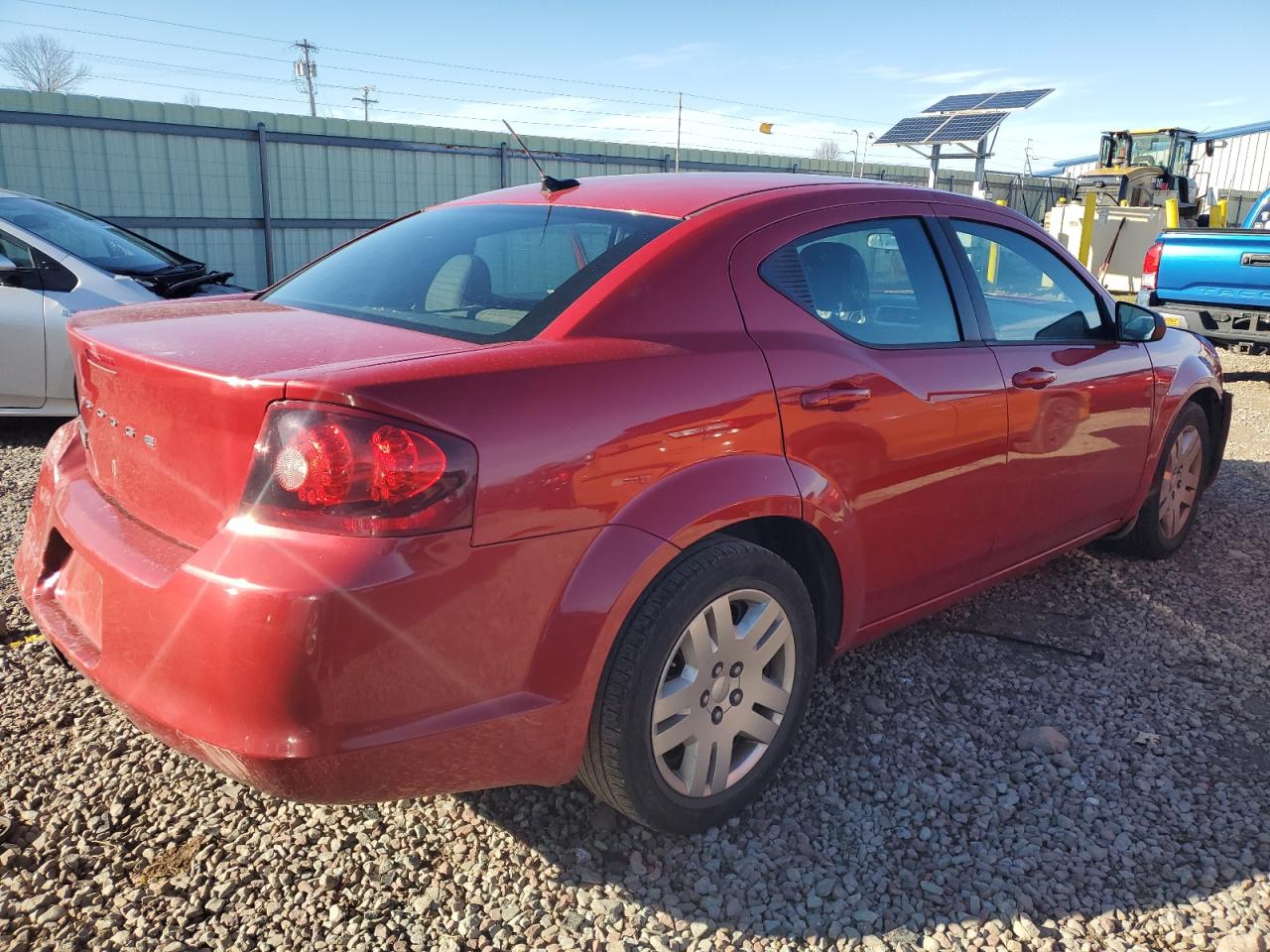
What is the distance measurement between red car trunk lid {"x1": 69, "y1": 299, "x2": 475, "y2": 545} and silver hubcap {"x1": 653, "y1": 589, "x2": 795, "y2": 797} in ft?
2.97

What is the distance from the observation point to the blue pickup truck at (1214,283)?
909cm

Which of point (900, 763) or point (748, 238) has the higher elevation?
point (748, 238)

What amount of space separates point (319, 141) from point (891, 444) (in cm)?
1306

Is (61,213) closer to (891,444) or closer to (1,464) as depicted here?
(1,464)

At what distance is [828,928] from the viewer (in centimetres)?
218

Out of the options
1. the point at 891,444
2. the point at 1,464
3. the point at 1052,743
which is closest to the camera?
the point at 891,444

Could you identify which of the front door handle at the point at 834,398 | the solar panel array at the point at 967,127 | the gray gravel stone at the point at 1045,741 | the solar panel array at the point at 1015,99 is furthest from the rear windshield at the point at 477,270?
the solar panel array at the point at 1015,99

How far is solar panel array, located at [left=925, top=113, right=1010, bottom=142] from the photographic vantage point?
53.2ft

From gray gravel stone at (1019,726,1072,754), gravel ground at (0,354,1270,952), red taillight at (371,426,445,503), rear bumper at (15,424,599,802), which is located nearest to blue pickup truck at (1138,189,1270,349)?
gravel ground at (0,354,1270,952)

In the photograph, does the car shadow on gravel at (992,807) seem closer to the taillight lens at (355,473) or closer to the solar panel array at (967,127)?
the taillight lens at (355,473)

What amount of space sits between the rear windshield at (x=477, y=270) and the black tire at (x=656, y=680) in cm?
67

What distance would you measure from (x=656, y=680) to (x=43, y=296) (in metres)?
5.32

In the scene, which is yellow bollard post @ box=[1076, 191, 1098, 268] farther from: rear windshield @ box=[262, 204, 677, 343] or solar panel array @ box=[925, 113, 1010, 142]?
rear windshield @ box=[262, 204, 677, 343]

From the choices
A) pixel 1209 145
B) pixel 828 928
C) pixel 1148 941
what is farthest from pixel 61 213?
pixel 1209 145
